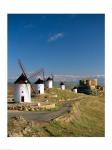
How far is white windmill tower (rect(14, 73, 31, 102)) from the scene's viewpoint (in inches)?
247

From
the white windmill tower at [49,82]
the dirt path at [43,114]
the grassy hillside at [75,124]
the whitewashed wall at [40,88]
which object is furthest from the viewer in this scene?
the whitewashed wall at [40,88]

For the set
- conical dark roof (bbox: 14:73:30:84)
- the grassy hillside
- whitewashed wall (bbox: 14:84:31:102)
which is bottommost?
the grassy hillside

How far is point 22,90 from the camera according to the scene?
637 cm

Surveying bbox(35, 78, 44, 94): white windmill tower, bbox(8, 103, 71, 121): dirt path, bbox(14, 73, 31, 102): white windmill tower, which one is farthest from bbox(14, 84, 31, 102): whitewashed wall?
bbox(8, 103, 71, 121): dirt path

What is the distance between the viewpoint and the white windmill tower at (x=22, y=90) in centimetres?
627

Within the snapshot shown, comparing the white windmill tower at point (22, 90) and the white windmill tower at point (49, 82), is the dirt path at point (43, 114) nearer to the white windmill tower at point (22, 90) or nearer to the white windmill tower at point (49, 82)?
the white windmill tower at point (22, 90)

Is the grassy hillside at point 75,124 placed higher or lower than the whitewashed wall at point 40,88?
lower

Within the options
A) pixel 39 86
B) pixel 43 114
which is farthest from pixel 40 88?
pixel 43 114

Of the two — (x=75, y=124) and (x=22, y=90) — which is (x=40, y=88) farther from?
(x=75, y=124)

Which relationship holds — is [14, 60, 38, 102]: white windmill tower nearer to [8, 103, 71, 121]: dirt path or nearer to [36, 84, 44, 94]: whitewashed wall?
[36, 84, 44, 94]: whitewashed wall

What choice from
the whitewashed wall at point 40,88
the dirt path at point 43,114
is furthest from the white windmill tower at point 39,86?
the dirt path at point 43,114

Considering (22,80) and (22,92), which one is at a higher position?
(22,80)

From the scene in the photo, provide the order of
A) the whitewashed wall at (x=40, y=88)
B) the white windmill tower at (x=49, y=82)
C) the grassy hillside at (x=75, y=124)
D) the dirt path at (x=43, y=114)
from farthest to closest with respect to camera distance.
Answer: the whitewashed wall at (x=40, y=88)
the white windmill tower at (x=49, y=82)
the dirt path at (x=43, y=114)
the grassy hillside at (x=75, y=124)

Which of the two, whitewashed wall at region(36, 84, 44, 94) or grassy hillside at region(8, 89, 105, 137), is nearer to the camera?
grassy hillside at region(8, 89, 105, 137)
